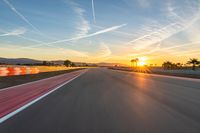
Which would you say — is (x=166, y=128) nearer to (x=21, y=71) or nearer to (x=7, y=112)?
(x=7, y=112)

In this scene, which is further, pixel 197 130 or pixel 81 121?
pixel 81 121

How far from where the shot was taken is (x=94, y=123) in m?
6.25

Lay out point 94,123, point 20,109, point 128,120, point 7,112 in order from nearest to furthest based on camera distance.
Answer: point 94,123 < point 128,120 < point 7,112 < point 20,109

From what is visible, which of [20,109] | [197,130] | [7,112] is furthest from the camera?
[20,109]

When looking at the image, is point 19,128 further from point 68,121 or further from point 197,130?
point 197,130

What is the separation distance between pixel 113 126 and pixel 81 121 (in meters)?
0.95

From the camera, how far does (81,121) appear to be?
21.3ft

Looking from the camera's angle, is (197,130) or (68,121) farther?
(68,121)

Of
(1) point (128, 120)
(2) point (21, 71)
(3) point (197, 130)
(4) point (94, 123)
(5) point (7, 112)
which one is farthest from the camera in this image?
(2) point (21, 71)

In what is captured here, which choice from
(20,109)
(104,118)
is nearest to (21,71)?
(20,109)

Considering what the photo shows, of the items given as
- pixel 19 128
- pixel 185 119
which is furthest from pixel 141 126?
pixel 19 128

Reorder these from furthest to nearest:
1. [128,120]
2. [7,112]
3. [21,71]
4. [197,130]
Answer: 1. [21,71]
2. [7,112]
3. [128,120]
4. [197,130]

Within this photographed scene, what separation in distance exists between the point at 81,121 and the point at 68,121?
33 centimetres

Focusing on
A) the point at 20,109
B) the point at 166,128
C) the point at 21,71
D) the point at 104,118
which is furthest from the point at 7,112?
the point at 21,71
